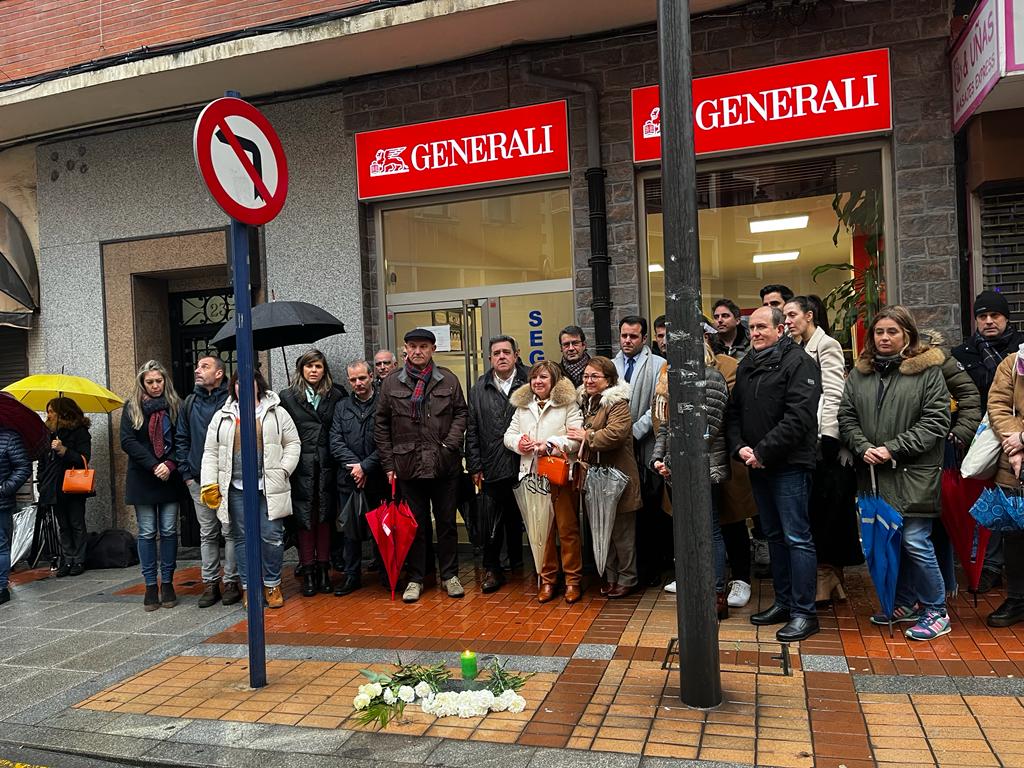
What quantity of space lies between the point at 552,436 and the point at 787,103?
11.1ft

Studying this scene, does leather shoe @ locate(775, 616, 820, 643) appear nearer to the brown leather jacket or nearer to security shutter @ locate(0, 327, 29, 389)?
the brown leather jacket

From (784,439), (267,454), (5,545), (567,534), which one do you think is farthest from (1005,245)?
(5,545)

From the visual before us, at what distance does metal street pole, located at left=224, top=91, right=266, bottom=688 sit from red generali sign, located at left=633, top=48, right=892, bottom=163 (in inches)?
138

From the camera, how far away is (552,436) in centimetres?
627

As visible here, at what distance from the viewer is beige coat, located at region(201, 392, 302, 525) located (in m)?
6.65

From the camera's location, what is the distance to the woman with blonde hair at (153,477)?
7.05m

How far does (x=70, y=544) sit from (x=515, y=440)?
5079mm

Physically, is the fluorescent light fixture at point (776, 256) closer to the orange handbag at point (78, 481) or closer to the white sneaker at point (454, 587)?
the white sneaker at point (454, 587)

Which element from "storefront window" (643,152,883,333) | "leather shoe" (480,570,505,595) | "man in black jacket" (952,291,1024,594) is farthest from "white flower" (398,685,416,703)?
"storefront window" (643,152,883,333)

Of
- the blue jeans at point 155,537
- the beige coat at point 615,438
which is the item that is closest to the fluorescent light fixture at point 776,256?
the beige coat at point 615,438

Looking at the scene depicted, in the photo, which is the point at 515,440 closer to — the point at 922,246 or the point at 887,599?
the point at 887,599

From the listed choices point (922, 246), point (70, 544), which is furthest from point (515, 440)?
point (70, 544)

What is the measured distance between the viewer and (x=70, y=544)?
8.59 meters

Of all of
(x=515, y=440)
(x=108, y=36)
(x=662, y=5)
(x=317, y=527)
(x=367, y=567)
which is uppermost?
(x=108, y=36)
